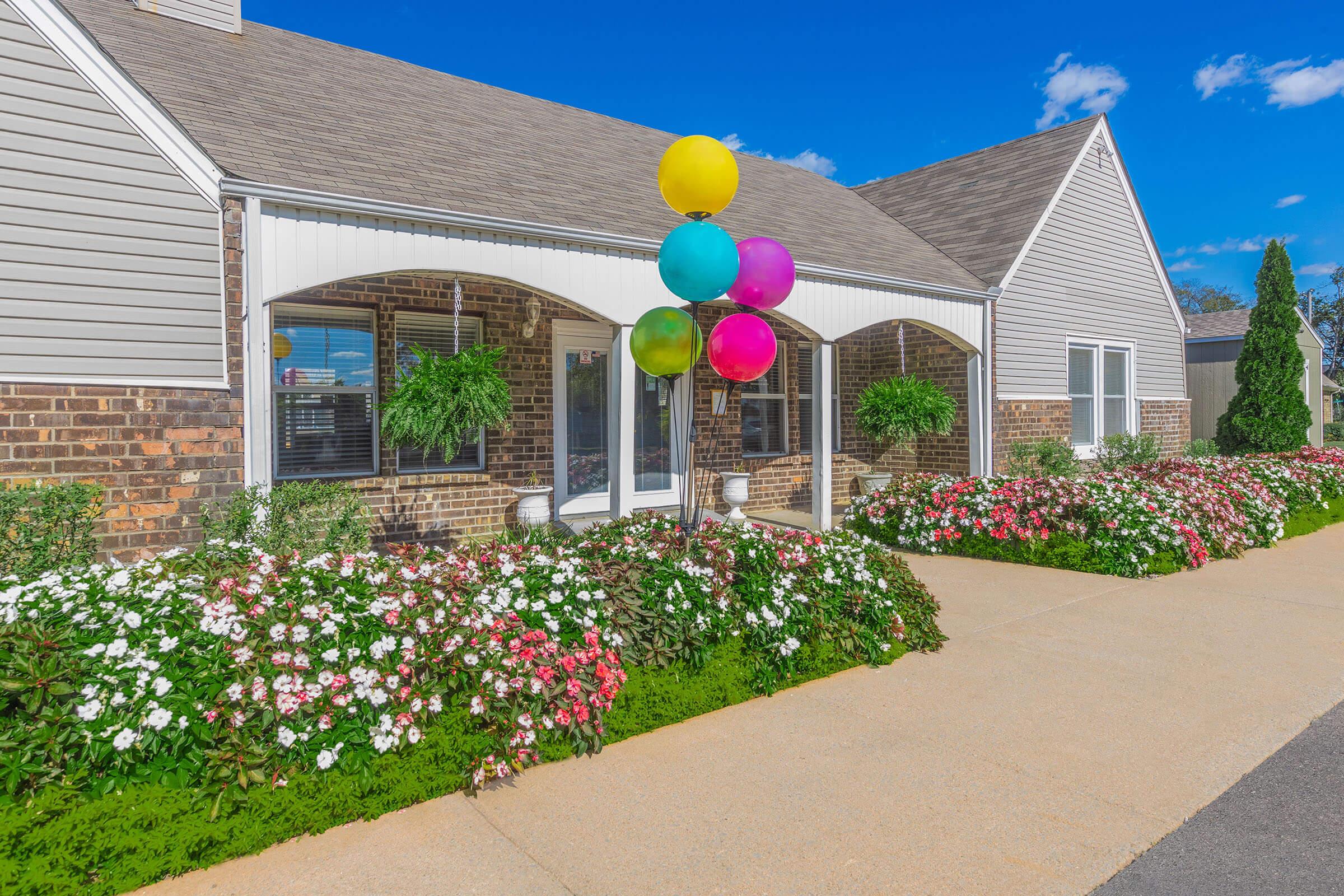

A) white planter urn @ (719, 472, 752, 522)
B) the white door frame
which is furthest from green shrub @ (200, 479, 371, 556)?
white planter urn @ (719, 472, 752, 522)

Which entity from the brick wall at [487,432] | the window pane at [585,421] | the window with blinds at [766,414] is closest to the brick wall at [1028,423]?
the window with blinds at [766,414]

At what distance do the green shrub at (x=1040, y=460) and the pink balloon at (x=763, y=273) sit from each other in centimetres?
693

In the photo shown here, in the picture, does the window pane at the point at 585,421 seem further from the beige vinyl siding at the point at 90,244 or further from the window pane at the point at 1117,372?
the window pane at the point at 1117,372

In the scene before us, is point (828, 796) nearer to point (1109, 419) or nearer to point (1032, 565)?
point (1032, 565)

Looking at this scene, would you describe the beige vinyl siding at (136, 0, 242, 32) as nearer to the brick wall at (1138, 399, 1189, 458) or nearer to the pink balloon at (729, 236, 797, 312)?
the pink balloon at (729, 236, 797, 312)

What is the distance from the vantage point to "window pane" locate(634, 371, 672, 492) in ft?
→ 33.0

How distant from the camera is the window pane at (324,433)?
7531mm

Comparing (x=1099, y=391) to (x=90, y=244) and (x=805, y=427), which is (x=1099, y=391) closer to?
(x=805, y=427)

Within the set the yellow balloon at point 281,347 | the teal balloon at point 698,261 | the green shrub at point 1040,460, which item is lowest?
the green shrub at point 1040,460

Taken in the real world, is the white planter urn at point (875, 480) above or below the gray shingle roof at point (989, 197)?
below

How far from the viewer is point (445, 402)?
21.6 feet

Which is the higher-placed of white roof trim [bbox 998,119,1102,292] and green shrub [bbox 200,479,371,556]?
white roof trim [bbox 998,119,1102,292]

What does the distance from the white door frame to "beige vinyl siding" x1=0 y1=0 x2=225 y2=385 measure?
395 cm

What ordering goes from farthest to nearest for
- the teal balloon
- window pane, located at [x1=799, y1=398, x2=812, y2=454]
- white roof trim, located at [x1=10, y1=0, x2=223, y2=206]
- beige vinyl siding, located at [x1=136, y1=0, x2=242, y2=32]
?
window pane, located at [x1=799, y1=398, x2=812, y2=454]
beige vinyl siding, located at [x1=136, y1=0, x2=242, y2=32]
white roof trim, located at [x1=10, y1=0, x2=223, y2=206]
the teal balloon
